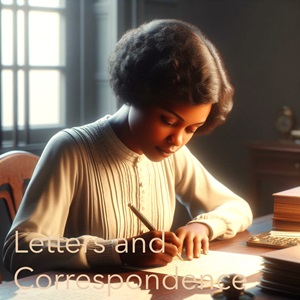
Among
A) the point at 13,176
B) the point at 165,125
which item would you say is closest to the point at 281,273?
the point at 165,125

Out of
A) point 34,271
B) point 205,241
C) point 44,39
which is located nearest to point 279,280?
point 205,241

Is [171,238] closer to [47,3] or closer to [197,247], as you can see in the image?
[197,247]

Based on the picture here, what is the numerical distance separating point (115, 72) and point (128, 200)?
34 cm

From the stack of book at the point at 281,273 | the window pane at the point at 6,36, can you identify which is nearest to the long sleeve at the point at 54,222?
the stack of book at the point at 281,273

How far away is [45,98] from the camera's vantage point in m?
3.76

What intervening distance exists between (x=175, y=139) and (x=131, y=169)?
0.26 m

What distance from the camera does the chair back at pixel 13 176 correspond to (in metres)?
1.95

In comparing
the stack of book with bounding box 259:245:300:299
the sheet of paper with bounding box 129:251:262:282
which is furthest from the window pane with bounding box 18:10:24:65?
the stack of book with bounding box 259:245:300:299

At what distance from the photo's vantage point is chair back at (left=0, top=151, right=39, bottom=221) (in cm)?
195

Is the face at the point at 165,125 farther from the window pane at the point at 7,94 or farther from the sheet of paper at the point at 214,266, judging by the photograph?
the window pane at the point at 7,94

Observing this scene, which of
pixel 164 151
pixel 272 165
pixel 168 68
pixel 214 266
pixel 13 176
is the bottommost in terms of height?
pixel 272 165

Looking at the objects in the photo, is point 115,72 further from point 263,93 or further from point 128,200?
point 263,93

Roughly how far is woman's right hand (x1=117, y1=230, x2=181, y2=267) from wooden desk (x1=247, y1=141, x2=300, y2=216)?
2.42 metres

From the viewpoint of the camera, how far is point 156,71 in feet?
5.57
